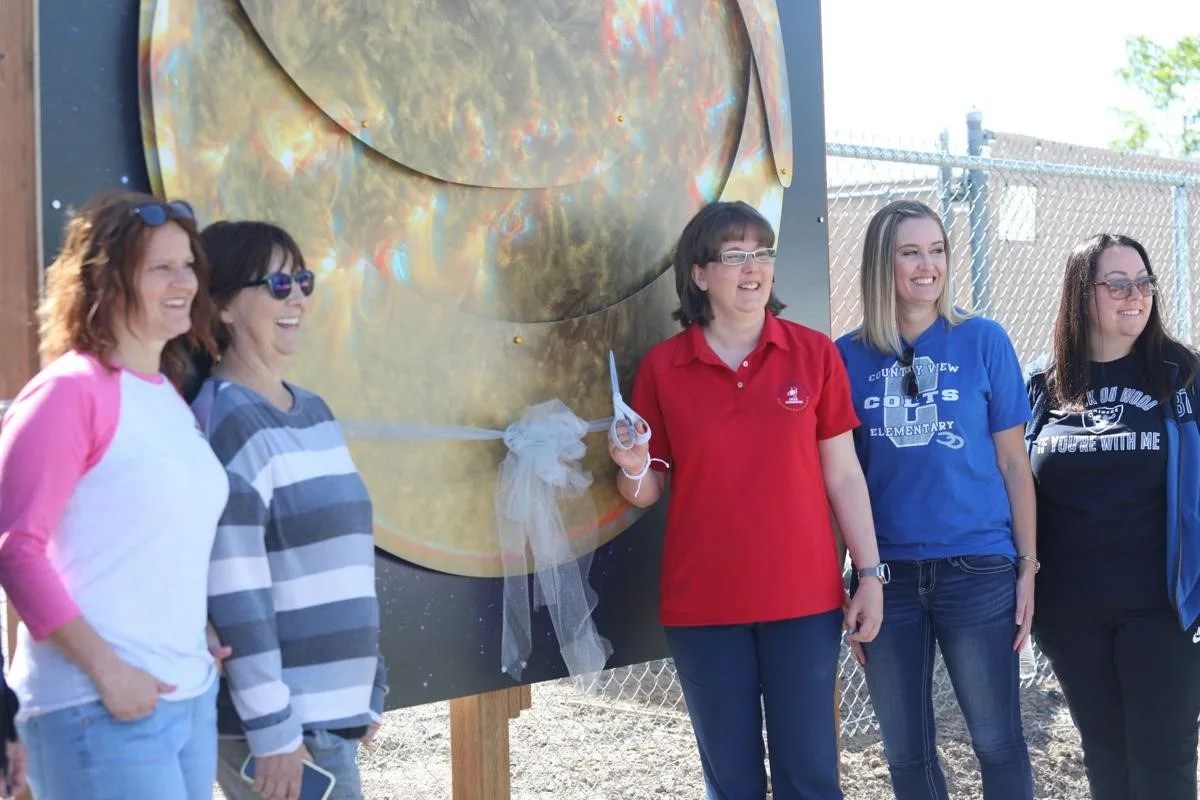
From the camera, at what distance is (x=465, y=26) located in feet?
8.67

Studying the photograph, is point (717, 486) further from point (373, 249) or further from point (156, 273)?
point (156, 273)

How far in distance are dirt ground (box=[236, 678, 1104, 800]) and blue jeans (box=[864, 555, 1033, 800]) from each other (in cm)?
154

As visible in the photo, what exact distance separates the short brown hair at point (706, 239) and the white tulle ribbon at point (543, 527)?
1.07 feet

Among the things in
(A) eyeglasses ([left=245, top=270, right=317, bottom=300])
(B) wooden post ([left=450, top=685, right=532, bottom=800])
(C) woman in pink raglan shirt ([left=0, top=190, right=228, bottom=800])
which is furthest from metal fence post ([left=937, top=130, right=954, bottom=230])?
(C) woman in pink raglan shirt ([left=0, top=190, right=228, bottom=800])

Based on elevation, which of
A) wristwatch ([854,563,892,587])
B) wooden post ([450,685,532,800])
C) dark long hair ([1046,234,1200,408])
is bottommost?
wooden post ([450,685,532,800])

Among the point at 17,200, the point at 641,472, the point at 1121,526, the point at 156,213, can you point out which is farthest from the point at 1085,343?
the point at 17,200

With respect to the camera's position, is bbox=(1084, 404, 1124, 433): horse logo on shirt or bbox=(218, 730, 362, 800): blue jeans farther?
bbox=(1084, 404, 1124, 433): horse logo on shirt

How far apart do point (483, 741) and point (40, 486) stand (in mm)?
1394

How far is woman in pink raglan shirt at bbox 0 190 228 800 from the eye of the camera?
168cm

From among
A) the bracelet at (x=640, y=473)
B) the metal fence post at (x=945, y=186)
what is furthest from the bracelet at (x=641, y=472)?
the metal fence post at (x=945, y=186)

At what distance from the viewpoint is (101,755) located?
5.62 ft

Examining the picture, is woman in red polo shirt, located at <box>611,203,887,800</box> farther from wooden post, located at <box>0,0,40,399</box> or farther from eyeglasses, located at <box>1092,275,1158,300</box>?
wooden post, located at <box>0,0,40,399</box>

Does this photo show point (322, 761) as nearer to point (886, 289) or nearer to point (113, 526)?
point (113, 526)

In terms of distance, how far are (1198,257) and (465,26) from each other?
5.64 metres
